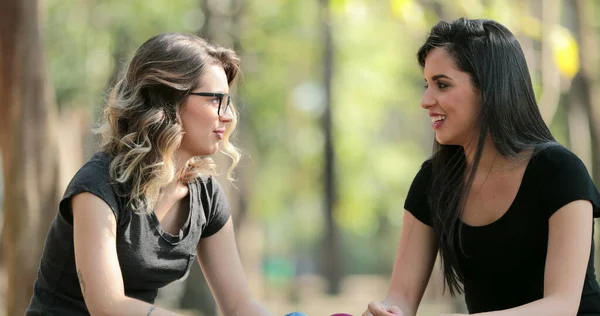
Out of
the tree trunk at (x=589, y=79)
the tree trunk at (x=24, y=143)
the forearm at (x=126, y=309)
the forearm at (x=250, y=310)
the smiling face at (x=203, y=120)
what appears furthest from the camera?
the tree trunk at (x=589, y=79)

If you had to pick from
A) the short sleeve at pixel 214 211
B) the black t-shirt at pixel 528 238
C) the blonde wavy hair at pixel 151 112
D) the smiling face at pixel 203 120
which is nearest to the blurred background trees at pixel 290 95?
the blonde wavy hair at pixel 151 112

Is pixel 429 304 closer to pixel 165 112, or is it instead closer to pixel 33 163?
pixel 33 163

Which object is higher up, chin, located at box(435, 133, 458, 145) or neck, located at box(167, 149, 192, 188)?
chin, located at box(435, 133, 458, 145)

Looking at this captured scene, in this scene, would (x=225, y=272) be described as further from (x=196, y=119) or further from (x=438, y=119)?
(x=438, y=119)

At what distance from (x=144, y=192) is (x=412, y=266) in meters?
1.17

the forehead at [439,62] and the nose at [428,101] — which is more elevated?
the forehead at [439,62]

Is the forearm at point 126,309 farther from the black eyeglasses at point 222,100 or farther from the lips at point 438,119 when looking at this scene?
the lips at point 438,119

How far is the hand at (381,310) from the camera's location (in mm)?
3486

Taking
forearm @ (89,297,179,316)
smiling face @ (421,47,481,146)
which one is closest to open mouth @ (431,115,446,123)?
smiling face @ (421,47,481,146)

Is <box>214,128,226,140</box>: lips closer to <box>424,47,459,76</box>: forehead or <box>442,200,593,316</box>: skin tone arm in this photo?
<box>424,47,459,76</box>: forehead

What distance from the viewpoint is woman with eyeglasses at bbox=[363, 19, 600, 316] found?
329 cm

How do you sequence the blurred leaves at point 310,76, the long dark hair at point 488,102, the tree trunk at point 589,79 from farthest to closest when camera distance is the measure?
the blurred leaves at point 310,76 < the tree trunk at point 589,79 < the long dark hair at point 488,102

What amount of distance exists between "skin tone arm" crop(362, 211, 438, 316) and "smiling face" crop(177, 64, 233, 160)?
889 millimetres

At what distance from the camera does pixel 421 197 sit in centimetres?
380
